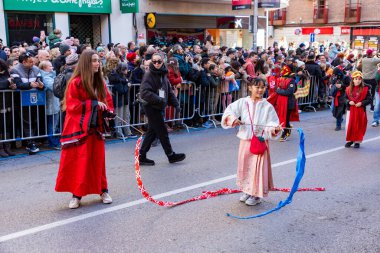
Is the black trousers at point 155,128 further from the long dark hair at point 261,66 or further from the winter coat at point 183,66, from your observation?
the long dark hair at point 261,66

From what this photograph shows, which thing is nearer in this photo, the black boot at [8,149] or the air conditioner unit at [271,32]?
the black boot at [8,149]

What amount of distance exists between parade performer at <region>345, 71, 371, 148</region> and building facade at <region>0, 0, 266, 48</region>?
1026 centimetres

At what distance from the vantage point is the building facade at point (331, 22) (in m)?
43.2

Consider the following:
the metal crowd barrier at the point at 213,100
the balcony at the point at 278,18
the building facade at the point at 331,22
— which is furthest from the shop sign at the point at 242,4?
the balcony at the point at 278,18

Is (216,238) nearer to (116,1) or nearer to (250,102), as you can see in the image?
(250,102)

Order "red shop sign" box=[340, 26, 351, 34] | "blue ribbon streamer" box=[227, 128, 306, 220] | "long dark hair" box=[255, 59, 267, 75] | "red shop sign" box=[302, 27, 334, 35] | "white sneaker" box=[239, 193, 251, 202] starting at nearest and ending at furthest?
1. "blue ribbon streamer" box=[227, 128, 306, 220]
2. "white sneaker" box=[239, 193, 251, 202]
3. "long dark hair" box=[255, 59, 267, 75]
4. "red shop sign" box=[340, 26, 351, 34]
5. "red shop sign" box=[302, 27, 334, 35]

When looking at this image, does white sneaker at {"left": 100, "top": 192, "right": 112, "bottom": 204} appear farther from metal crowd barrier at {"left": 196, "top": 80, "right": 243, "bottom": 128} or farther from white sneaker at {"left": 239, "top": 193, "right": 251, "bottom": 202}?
metal crowd barrier at {"left": 196, "top": 80, "right": 243, "bottom": 128}

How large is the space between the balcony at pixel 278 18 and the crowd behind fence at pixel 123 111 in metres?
39.5

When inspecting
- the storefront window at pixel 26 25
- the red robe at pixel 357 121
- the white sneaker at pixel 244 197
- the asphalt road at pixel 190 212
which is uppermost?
the storefront window at pixel 26 25

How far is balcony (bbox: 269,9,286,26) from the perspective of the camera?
50531 millimetres

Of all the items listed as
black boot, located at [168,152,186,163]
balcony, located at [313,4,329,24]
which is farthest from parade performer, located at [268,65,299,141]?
balcony, located at [313,4,329,24]

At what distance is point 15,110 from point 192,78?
4283mm

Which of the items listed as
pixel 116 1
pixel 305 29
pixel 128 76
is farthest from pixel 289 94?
pixel 305 29

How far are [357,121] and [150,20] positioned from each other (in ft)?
36.9
